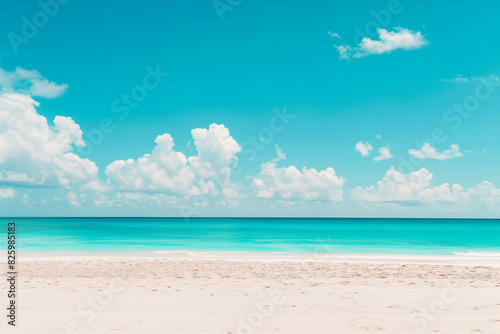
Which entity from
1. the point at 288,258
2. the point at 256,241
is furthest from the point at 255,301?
the point at 256,241

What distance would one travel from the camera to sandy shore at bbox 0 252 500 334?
7953 mm

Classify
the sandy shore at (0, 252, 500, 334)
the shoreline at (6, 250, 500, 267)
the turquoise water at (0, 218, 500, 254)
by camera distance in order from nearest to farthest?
the sandy shore at (0, 252, 500, 334)
the shoreline at (6, 250, 500, 267)
the turquoise water at (0, 218, 500, 254)

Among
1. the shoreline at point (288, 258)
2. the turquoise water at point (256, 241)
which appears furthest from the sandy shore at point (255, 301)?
the turquoise water at point (256, 241)

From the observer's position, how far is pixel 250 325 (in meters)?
7.98

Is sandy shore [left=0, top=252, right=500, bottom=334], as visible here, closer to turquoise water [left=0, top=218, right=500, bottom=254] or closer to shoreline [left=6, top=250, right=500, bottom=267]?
shoreline [left=6, top=250, right=500, bottom=267]

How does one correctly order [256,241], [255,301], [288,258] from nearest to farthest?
[255,301]
[288,258]
[256,241]

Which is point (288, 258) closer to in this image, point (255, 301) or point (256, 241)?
point (255, 301)

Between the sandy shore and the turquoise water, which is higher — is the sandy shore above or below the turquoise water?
above

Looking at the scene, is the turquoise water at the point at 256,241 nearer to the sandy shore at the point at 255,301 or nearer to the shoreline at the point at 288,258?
the shoreline at the point at 288,258

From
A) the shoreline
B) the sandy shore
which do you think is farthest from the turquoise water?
the sandy shore

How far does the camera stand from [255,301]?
33.2ft

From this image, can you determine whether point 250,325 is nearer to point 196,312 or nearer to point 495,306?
point 196,312

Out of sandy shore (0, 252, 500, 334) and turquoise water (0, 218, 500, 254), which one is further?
turquoise water (0, 218, 500, 254)

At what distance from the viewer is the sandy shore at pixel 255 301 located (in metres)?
7.95
